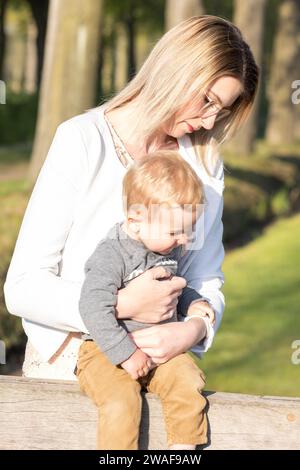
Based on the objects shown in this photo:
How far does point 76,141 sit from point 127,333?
22.9 inches

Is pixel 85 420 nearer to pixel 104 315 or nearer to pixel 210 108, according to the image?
pixel 104 315

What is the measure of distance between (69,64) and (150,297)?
1144 cm

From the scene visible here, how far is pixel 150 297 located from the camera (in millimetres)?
2924

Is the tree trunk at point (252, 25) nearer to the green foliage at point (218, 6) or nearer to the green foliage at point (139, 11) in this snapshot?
the green foliage at point (139, 11)

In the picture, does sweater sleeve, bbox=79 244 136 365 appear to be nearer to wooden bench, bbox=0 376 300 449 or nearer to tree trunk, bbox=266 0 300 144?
wooden bench, bbox=0 376 300 449

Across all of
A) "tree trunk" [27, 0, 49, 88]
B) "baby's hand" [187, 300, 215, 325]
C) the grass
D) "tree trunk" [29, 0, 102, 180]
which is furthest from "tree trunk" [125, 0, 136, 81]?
"baby's hand" [187, 300, 215, 325]

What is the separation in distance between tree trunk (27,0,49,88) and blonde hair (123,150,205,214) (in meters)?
26.6

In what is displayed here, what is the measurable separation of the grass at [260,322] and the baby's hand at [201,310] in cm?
461

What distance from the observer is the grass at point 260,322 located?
809 centimetres

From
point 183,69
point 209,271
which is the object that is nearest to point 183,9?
point 209,271

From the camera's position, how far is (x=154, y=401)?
290cm

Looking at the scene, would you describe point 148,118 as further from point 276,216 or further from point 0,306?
point 276,216

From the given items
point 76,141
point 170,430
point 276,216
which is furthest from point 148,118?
point 276,216
